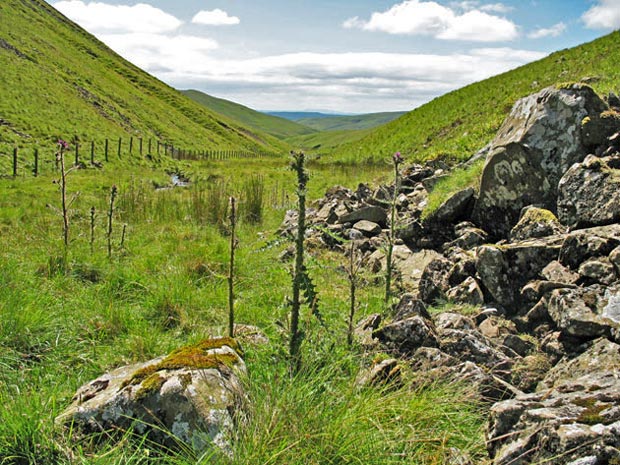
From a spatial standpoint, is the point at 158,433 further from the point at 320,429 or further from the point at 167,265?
the point at 167,265

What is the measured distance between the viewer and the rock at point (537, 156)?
705cm

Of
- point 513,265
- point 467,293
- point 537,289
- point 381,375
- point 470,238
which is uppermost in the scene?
point 470,238

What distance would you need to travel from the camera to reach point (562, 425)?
2.62 metres

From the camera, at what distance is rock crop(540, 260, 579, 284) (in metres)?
5.00

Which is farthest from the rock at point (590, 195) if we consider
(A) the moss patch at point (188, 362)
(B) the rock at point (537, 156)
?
(A) the moss patch at point (188, 362)

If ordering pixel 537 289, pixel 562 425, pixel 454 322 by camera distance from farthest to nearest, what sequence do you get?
pixel 537 289, pixel 454 322, pixel 562 425

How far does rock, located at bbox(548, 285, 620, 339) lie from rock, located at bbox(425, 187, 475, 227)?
12.5 ft

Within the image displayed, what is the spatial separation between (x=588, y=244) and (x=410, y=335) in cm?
239

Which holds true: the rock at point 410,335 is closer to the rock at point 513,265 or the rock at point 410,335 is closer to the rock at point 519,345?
the rock at point 519,345

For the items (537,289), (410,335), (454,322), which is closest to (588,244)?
(537,289)

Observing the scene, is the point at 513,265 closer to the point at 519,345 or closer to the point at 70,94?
the point at 519,345

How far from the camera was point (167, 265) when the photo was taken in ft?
27.7

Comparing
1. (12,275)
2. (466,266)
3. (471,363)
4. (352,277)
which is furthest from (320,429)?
(12,275)

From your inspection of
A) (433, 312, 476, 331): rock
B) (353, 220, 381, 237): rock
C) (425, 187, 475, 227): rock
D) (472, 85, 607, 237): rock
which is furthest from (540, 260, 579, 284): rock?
(353, 220, 381, 237): rock
